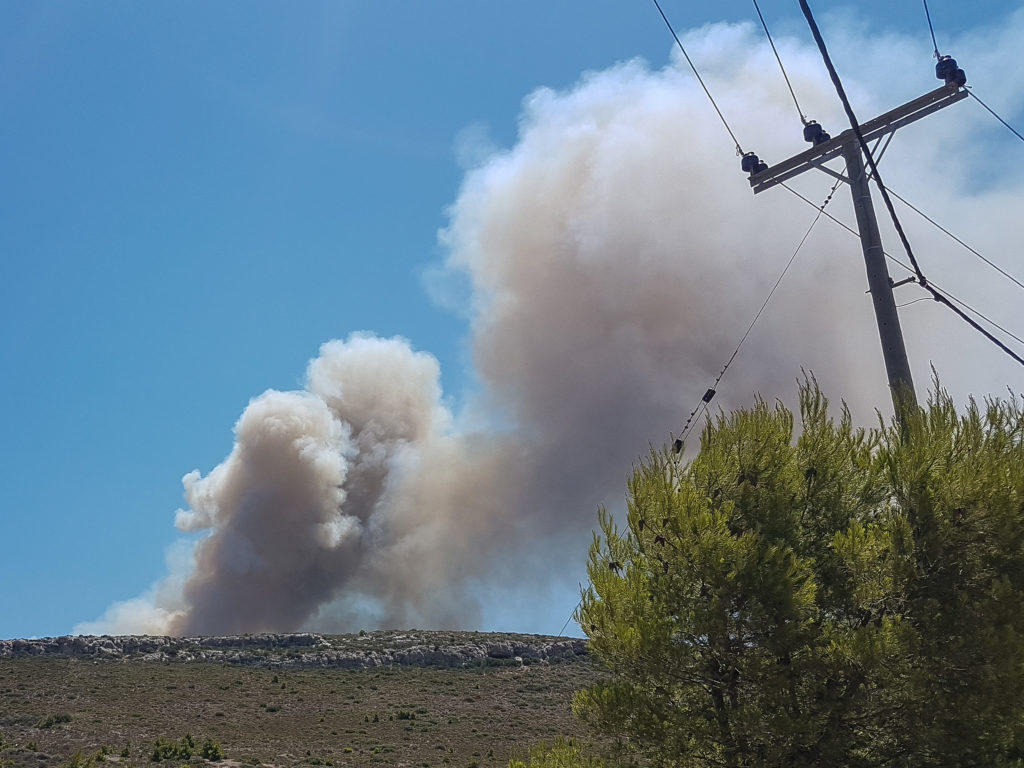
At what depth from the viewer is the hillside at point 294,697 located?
128ft

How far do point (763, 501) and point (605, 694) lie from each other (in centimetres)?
391

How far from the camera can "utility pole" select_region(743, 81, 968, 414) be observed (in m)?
13.6

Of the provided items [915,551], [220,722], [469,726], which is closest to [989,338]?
[915,551]

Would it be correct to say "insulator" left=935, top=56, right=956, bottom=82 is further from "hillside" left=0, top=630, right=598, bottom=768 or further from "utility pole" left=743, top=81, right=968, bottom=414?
"hillside" left=0, top=630, right=598, bottom=768

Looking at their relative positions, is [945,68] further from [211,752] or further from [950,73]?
[211,752]

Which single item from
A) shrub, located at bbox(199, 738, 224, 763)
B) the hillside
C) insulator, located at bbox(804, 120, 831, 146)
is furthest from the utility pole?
shrub, located at bbox(199, 738, 224, 763)

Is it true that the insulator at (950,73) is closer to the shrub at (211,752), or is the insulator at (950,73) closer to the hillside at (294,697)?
the hillside at (294,697)

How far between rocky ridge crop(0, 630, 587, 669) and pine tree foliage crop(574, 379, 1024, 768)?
5964 cm

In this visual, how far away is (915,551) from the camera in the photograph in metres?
12.6

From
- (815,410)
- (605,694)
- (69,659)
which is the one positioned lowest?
(605,694)

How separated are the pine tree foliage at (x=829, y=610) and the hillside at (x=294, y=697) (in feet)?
62.3

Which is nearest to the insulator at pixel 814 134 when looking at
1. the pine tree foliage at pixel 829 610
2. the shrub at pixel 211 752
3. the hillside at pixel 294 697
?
the pine tree foliage at pixel 829 610

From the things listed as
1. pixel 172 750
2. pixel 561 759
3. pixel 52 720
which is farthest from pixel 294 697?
pixel 561 759

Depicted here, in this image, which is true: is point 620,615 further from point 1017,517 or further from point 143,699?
point 143,699
